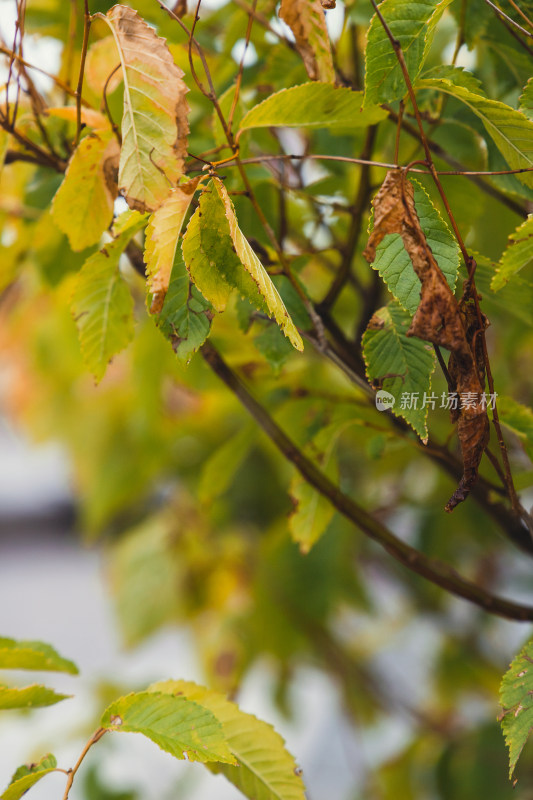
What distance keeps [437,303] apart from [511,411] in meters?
0.12

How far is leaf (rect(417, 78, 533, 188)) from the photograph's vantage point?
10.4 inches

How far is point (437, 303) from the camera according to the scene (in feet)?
0.78

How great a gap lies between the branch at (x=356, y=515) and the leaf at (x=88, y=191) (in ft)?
0.27

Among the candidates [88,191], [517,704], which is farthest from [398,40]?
[517,704]

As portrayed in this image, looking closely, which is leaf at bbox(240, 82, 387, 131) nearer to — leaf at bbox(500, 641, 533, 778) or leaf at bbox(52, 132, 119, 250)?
leaf at bbox(52, 132, 119, 250)

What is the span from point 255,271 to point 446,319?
7cm

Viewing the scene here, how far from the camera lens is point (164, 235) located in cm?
25

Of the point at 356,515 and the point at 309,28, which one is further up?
the point at 309,28

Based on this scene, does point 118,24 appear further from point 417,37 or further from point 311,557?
point 311,557

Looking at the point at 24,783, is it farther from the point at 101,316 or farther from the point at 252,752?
the point at 101,316

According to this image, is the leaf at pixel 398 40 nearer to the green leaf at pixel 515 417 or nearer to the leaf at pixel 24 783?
the green leaf at pixel 515 417

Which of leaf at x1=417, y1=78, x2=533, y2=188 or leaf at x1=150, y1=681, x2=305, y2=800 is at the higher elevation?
leaf at x1=417, y1=78, x2=533, y2=188

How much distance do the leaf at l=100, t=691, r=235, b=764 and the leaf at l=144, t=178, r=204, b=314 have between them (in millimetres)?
174

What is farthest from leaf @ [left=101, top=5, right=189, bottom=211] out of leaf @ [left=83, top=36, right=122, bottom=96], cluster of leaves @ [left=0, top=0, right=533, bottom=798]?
leaf @ [left=83, top=36, right=122, bottom=96]
